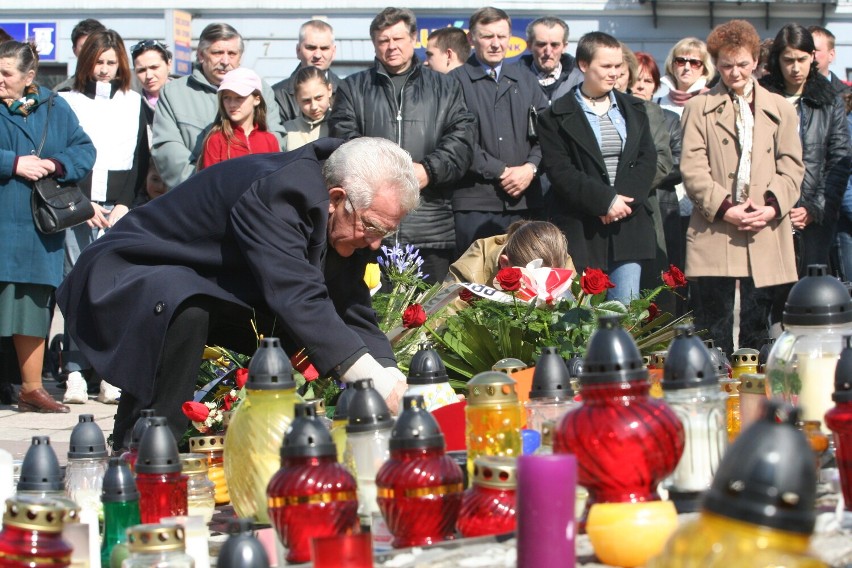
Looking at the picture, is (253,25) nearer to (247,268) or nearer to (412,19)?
(412,19)

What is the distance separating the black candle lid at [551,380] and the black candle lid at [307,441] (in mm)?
753

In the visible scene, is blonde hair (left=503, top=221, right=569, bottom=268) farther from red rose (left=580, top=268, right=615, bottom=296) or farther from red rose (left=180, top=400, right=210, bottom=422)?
red rose (left=180, top=400, right=210, bottom=422)

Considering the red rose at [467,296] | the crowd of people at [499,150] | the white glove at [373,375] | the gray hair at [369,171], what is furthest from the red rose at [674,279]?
the white glove at [373,375]

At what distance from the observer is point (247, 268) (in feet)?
13.8

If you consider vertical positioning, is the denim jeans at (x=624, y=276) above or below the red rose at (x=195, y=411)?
above

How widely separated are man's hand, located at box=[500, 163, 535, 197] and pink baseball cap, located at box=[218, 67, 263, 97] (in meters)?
1.41

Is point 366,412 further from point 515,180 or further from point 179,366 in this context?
point 515,180

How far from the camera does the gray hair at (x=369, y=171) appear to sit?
12.9 ft

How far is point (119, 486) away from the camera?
2525mm

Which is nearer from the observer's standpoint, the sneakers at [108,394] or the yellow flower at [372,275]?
the yellow flower at [372,275]

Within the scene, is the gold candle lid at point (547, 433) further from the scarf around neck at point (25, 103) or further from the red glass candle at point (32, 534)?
the scarf around neck at point (25, 103)

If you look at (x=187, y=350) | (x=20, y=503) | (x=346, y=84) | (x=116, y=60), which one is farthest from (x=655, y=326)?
(x=116, y=60)

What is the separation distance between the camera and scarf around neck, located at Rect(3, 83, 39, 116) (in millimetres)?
6750

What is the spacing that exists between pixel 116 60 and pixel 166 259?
10.9 ft
